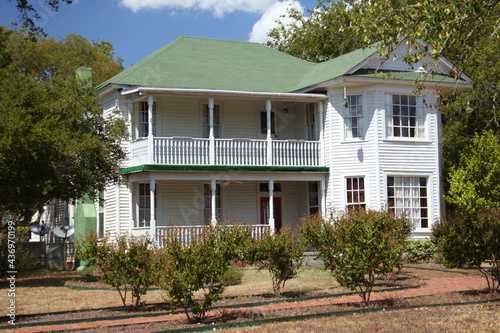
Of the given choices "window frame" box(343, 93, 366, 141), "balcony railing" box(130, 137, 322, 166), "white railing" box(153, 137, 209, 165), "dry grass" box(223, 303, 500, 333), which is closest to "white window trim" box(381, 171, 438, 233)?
"window frame" box(343, 93, 366, 141)

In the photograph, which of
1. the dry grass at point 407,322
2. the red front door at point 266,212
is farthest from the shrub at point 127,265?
the red front door at point 266,212

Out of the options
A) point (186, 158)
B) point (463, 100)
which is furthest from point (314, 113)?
point (463, 100)

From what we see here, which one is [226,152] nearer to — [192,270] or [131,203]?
[131,203]

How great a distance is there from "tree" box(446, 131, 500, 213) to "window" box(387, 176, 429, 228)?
102 cm

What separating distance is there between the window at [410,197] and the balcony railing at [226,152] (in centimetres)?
296

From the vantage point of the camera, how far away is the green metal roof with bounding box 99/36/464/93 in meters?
23.0

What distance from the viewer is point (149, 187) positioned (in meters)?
23.1

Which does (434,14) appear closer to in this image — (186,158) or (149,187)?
(186,158)

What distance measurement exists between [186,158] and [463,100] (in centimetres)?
1345

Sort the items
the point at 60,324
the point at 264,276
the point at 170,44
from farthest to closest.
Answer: the point at 170,44, the point at 264,276, the point at 60,324

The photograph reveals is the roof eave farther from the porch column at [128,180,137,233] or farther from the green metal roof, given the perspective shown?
the porch column at [128,180,137,233]

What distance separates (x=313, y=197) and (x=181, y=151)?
246 inches

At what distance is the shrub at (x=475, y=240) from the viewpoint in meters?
13.2

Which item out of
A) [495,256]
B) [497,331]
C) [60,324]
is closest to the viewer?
[497,331]
